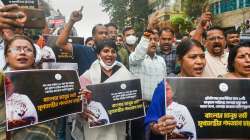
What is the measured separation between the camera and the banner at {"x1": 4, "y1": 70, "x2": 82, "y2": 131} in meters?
3.39

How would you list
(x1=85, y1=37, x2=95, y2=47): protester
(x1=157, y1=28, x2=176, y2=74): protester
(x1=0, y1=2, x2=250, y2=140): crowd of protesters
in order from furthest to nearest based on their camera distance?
(x1=85, y1=37, x2=95, y2=47): protester < (x1=157, y1=28, x2=176, y2=74): protester < (x1=0, y1=2, x2=250, y2=140): crowd of protesters

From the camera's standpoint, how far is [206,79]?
3.43 metres

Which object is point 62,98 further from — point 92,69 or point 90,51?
point 90,51

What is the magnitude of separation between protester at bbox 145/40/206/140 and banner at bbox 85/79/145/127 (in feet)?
2.55

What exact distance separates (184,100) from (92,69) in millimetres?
1624

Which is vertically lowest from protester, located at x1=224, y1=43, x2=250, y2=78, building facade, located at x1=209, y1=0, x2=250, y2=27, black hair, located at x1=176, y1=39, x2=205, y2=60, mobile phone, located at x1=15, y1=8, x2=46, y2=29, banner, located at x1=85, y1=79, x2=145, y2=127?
banner, located at x1=85, y1=79, x2=145, y2=127

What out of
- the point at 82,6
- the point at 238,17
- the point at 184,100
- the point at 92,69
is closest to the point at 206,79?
the point at 184,100

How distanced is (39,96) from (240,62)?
1.75 metres

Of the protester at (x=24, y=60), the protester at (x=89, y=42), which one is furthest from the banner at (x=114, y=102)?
the protester at (x=89, y=42)

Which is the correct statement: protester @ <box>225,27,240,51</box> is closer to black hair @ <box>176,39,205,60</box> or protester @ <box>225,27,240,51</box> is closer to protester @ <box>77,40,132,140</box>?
protester @ <box>77,40,132,140</box>

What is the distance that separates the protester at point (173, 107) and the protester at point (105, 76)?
1.02 metres

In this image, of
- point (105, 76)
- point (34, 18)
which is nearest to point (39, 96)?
point (34, 18)

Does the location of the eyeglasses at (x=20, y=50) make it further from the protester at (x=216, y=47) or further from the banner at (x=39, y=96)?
the protester at (x=216, y=47)

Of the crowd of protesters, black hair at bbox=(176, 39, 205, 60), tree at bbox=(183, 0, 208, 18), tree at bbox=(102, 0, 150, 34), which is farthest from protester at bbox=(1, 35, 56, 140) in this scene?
tree at bbox=(102, 0, 150, 34)
